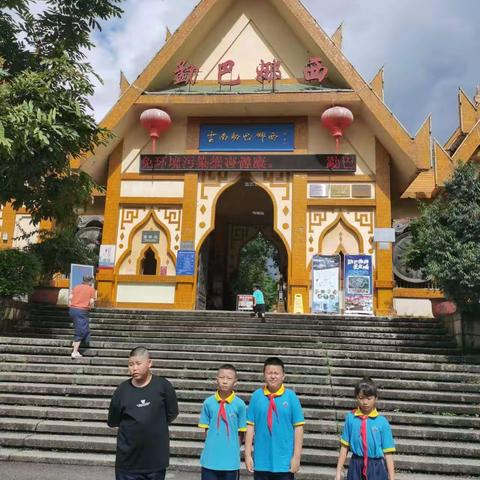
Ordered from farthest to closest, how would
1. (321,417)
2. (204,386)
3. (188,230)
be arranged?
(188,230) < (204,386) < (321,417)

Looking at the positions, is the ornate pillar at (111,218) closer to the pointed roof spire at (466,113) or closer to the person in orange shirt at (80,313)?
the person in orange shirt at (80,313)

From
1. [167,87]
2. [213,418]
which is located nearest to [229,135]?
[167,87]

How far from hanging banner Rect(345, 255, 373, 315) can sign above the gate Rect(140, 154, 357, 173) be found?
2570mm

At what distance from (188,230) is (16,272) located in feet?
17.4

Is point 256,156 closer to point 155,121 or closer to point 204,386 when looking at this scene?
point 155,121

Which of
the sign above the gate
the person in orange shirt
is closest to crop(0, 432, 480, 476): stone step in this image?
the person in orange shirt

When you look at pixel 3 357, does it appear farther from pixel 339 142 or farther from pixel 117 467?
pixel 339 142

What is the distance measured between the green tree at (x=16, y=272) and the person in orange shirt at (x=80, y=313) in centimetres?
190

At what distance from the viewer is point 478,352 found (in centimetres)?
895

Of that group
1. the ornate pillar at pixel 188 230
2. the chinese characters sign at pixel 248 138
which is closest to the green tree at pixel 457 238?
the chinese characters sign at pixel 248 138

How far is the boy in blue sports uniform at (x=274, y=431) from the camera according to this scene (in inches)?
133

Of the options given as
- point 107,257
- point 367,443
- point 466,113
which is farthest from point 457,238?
point 466,113

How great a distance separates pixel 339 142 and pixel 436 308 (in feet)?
17.5

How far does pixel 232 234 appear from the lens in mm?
20859
